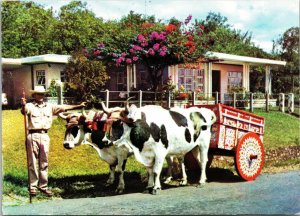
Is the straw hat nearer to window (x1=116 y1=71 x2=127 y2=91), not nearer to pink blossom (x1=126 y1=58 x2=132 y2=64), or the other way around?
window (x1=116 y1=71 x2=127 y2=91)

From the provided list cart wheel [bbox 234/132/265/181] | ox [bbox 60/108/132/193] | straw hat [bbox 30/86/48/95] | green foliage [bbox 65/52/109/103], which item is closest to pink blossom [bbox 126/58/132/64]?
green foliage [bbox 65/52/109/103]

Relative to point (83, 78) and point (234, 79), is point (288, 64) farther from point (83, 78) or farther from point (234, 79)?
point (83, 78)

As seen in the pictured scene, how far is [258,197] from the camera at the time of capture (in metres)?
7.04

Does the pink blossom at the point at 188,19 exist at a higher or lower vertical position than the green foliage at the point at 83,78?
higher

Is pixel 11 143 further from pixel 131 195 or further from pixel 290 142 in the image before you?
pixel 290 142

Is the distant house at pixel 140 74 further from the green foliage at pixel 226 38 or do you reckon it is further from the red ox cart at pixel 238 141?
the red ox cart at pixel 238 141

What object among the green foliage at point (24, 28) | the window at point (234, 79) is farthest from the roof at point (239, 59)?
the green foliage at point (24, 28)

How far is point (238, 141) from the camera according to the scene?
7.86 meters

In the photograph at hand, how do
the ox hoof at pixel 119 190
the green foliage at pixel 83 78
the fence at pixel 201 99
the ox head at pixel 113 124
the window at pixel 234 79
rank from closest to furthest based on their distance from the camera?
the ox head at pixel 113 124
the ox hoof at pixel 119 190
the green foliage at pixel 83 78
the fence at pixel 201 99
the window at pixel 234 79

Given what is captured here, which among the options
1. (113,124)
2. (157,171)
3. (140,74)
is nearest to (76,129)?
(113,124)

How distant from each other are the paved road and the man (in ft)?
1.29

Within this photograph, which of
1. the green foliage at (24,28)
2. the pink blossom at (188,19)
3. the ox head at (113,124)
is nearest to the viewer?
the green foliage at (24,28)

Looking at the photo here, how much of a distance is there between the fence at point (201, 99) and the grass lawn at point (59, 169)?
2.37 feet

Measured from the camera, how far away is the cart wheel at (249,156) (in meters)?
7.75
